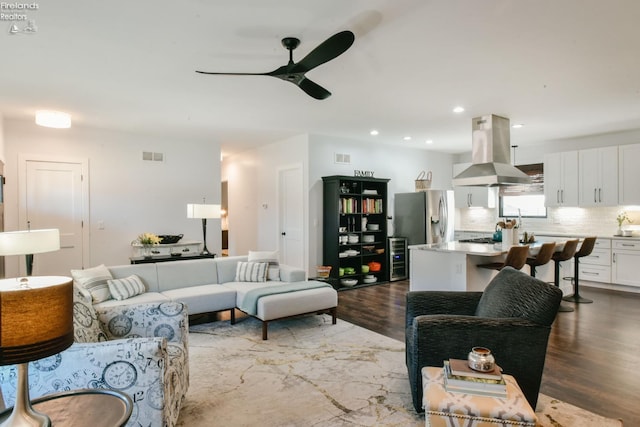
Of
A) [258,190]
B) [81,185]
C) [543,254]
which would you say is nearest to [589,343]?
[543,254]

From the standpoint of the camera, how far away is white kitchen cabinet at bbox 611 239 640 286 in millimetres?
5895

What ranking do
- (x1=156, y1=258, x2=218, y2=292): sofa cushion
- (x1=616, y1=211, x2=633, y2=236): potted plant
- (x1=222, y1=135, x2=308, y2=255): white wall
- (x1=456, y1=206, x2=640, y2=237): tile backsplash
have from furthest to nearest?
(x1=222, y1=135, x2=308, y2=255): white wall < (x1=456, y1=206, x2=640, y2=237): tile backsplash < (x1=616, y1=211, x2=633, y2=236): potted plant < (x1=156, y1=258, x2=218, y2=292): sofa cushion

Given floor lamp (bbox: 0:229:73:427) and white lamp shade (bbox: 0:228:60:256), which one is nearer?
floor lamp (bbox: 0:229:73:427)

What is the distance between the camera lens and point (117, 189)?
611cm

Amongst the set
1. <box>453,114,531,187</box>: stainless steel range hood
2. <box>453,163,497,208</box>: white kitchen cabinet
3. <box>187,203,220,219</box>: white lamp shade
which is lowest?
<box>187,203,220,219</box>: white lamp shade

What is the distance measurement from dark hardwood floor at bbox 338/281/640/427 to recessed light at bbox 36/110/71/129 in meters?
4.40

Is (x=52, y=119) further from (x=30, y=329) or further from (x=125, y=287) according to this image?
(x=30, y=329)

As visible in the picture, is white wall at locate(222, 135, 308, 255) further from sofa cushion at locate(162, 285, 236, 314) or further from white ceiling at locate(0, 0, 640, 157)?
sofa cushion at locate(162, 285, 236, 314)

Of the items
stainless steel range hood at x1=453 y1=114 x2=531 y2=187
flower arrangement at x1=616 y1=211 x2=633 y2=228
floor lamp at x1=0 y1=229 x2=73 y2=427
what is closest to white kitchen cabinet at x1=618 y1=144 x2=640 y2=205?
flower arrangement at x1=616 y1=211 x2=633 y2=228

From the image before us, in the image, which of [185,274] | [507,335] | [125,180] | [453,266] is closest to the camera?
[507,335]

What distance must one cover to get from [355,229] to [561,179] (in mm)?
3895

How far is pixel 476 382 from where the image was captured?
1849mm

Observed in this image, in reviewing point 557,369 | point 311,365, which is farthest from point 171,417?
point 557,369

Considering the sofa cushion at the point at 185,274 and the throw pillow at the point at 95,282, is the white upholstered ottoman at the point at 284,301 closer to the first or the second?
the sofa cushion at the point at 185,274
